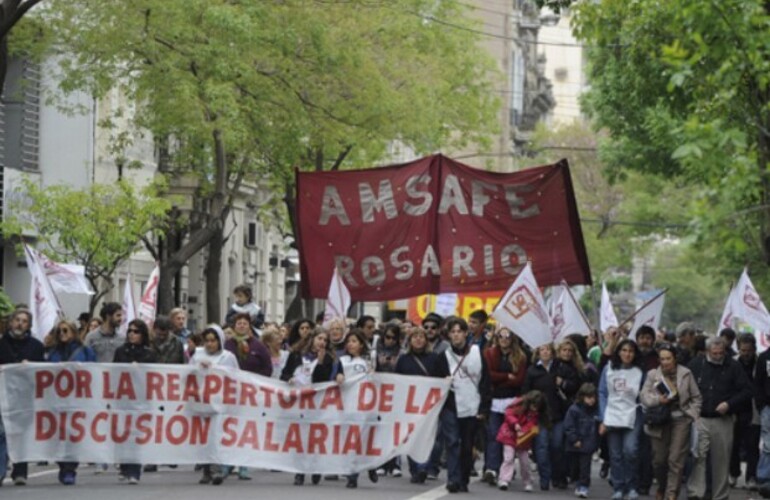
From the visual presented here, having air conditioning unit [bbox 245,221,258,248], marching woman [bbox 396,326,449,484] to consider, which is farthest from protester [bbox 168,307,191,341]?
air conditioning unit [bbox 245,221,258,248]

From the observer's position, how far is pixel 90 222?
34781mm

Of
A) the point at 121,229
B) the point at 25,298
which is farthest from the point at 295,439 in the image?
the point at 25,298

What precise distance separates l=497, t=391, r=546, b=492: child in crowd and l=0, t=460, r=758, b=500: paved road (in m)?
0.18

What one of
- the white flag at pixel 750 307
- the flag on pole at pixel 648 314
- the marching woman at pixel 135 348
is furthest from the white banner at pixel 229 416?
the white flag at pixel 750 307

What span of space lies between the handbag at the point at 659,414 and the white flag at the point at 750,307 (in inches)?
174

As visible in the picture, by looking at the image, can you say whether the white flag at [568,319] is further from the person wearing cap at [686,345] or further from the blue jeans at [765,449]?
the blue jeans at [765,449]

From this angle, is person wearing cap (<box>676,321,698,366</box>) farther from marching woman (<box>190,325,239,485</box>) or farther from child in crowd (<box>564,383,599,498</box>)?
marching woman (<box>190,325,239,485</box>)

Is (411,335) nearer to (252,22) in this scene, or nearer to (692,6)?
(692,6)

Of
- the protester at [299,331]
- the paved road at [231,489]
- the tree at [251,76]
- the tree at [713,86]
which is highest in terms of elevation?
the tree at [251,76]

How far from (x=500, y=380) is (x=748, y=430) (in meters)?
3.05

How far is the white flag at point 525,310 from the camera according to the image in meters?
21.1

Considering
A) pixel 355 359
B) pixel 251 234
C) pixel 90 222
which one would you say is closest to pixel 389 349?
pixel 355 359

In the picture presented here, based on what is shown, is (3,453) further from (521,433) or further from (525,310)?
(525,310)

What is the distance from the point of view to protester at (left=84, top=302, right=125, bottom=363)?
72.1ft
